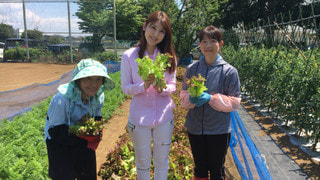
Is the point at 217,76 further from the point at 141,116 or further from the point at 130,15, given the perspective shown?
the point at 130,15

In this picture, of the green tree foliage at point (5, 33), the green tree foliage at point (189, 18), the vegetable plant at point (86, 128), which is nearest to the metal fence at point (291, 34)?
the green tree foliage at point (189, 18)

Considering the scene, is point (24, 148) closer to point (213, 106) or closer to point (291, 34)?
point (213, 106)

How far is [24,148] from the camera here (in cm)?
282

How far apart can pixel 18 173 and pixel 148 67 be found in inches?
69.9

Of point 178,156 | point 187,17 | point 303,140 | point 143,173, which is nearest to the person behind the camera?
point 143,173

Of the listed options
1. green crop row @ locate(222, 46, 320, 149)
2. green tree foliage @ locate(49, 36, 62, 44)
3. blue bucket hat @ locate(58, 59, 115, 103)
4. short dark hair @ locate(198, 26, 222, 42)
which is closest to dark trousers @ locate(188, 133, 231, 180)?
short dark hair @ locate(198, 26, 222, 42)

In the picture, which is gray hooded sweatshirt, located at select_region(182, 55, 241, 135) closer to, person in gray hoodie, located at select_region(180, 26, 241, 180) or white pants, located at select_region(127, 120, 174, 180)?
person in gray hoodie, located at select_region(180, 26, 241, 180)

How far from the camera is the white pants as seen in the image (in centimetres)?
196

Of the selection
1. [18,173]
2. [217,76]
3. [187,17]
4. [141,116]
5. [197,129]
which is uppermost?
[187,17]

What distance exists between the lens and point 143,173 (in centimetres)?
205

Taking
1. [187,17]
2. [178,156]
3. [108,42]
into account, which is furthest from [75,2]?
[178,156]

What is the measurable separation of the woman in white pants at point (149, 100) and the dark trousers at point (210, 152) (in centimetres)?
30

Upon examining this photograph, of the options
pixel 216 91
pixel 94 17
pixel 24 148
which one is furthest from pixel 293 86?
pixel 94 17

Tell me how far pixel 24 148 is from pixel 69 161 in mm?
1423
